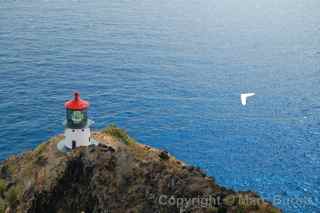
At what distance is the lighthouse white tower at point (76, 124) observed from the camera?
44.0 meters

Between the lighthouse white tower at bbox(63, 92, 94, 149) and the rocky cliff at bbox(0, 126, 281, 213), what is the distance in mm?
1690

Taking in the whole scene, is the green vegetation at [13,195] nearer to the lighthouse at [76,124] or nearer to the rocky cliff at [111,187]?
the rocky cliff at [111,187]

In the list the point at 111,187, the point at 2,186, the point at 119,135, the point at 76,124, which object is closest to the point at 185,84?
the point at 119,135

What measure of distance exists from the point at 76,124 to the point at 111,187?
378 inches

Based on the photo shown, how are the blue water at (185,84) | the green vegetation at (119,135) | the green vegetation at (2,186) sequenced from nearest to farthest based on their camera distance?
the green vegetation at (2,186) < the green vegetation at (119,135) < the blue water at (185,84)

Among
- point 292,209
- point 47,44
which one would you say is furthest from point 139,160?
point 47,44

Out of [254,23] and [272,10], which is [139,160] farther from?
[272,10]

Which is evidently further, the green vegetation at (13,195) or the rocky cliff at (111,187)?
the green vegetation at (13,195)

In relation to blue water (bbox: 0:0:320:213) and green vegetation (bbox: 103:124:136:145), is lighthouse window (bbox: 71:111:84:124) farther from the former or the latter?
blue water (bbox: 0:0:320:213)

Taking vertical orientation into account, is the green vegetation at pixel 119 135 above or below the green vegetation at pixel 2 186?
above

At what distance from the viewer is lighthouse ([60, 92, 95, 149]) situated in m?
44.0

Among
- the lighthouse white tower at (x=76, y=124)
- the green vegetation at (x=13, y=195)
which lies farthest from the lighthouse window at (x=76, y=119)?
the green vegetation at (x=13, y=195)

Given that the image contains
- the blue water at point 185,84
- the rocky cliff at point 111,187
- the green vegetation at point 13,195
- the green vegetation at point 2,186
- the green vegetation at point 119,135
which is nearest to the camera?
the rocky cliff at point 111,187

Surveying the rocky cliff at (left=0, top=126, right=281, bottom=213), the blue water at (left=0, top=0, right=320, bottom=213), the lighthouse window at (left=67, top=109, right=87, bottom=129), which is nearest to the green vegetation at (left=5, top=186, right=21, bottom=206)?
the rocky cliff at (left=0, top=126, right=281, bottom=213)
